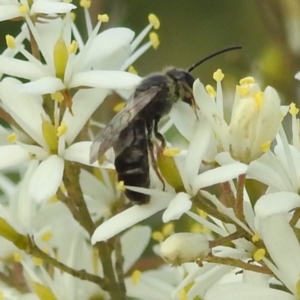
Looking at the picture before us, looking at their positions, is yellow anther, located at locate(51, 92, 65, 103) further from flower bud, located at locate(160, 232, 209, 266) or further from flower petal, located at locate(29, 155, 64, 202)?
flower bud, located at locate(160, 232, 209, 266)

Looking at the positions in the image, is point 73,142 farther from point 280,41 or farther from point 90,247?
point 280,41

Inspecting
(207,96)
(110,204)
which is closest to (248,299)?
(207,96)

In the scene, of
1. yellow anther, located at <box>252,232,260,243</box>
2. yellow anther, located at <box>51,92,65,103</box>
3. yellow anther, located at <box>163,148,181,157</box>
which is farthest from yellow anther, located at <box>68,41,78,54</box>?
yellow anther, located at <box>252,232,260,243</box>

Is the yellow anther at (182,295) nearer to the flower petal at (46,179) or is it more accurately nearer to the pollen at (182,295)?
the pollen at (182,295)

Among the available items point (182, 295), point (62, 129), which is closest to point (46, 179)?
point (62, 129)

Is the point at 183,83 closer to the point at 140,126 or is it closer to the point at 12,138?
the point at 140,126

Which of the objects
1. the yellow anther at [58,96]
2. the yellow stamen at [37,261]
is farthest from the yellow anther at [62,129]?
the yellow stamen at [37,261]
